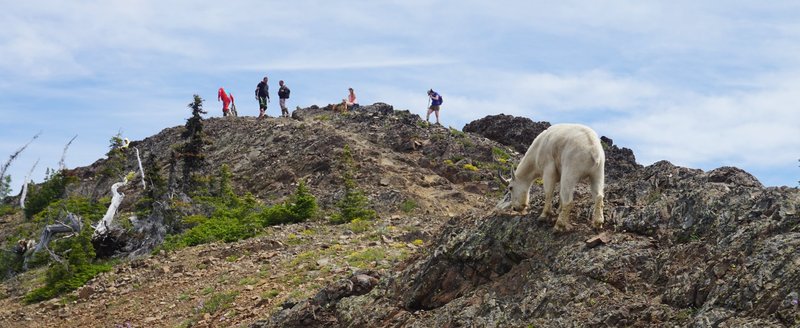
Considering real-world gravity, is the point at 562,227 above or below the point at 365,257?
above

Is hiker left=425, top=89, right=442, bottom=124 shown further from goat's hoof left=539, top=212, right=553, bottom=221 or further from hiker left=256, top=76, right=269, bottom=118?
goat's hoof left=539, top=212, right=553, bottom=221

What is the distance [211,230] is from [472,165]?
38.6 feet

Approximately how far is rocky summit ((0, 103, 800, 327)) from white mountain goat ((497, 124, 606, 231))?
1.06ft

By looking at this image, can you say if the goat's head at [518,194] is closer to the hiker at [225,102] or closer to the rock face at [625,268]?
the rock face at [625,268]

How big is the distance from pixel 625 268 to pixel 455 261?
9.52ft

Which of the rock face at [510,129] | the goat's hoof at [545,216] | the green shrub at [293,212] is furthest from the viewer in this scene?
the rock face at [510,129]

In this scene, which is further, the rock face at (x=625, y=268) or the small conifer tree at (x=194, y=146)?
the small conifer tree at (x=194, y=146)

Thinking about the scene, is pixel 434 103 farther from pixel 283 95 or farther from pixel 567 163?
pixel 567 163

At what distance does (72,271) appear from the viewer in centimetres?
2112

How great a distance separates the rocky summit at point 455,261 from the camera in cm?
844

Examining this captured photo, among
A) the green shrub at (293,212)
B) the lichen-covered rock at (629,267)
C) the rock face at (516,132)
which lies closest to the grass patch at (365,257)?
the lichen-covered rock at (629,267)

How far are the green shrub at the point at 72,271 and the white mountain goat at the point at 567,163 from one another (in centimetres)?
1419

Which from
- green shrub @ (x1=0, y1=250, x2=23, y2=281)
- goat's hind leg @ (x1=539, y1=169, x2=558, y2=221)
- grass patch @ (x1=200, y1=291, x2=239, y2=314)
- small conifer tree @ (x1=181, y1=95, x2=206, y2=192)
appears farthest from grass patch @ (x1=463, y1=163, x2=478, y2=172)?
goat's hind leg @ (x1=539, y1=169, x2=558, y2=221)

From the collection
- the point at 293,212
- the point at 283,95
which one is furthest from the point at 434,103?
the point at 293,212
